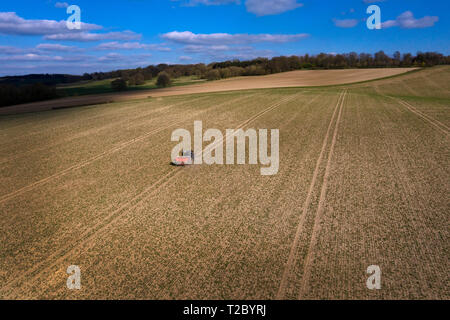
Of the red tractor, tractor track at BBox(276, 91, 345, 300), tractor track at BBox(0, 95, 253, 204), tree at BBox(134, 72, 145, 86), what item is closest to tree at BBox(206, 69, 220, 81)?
tree at BBox(134, 72, 145, 86)

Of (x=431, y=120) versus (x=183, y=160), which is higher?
(x=431, y=120)

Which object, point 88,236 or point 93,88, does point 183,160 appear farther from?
point 93,88

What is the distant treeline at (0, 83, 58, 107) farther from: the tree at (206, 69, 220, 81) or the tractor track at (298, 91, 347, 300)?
the tractor track at (298, 91, 347, 300)

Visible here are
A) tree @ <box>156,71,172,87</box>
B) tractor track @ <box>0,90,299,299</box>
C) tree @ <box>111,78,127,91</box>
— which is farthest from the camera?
tree @ <box>156,71,172,87</box>

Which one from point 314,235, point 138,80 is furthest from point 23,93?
point 314,235

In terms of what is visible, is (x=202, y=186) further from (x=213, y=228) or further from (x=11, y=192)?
(x=11, y=192)

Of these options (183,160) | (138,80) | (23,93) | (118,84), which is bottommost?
(183,160)

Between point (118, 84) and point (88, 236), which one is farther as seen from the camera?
point (118, 84)

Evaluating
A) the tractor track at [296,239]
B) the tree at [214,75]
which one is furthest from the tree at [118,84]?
the tractor track at [296,239]

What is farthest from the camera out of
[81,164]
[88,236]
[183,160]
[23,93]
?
→ [23,93]
